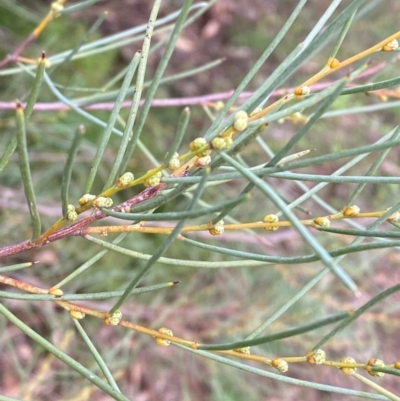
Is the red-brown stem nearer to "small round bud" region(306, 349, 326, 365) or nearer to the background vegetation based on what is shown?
"small round bud" region(306, 349, 326, 365)

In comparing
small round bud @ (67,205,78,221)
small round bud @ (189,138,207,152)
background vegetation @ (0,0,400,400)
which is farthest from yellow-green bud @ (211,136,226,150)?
background vegetation @ (0,0,400,400)

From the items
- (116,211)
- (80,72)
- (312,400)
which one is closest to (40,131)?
(80,72)

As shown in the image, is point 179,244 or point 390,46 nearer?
point 390,46

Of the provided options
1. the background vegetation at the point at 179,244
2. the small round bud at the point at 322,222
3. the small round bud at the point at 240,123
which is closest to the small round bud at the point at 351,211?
the small round bud at the point at 322,222

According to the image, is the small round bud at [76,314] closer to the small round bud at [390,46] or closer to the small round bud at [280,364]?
the small round bud at [280,364]

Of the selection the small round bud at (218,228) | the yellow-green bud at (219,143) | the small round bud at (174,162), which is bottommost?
the small round bud at (218,228)

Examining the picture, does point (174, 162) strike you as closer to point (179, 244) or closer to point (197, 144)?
point (197, 144)

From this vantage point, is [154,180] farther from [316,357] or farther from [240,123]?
[316,357]

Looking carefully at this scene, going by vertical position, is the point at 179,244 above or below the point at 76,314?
above

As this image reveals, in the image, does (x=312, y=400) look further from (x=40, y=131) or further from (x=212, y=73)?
(x=40, y=131)

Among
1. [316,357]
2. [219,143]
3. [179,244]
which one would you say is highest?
[179,244]

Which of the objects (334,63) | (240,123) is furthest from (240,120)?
(334,63)
